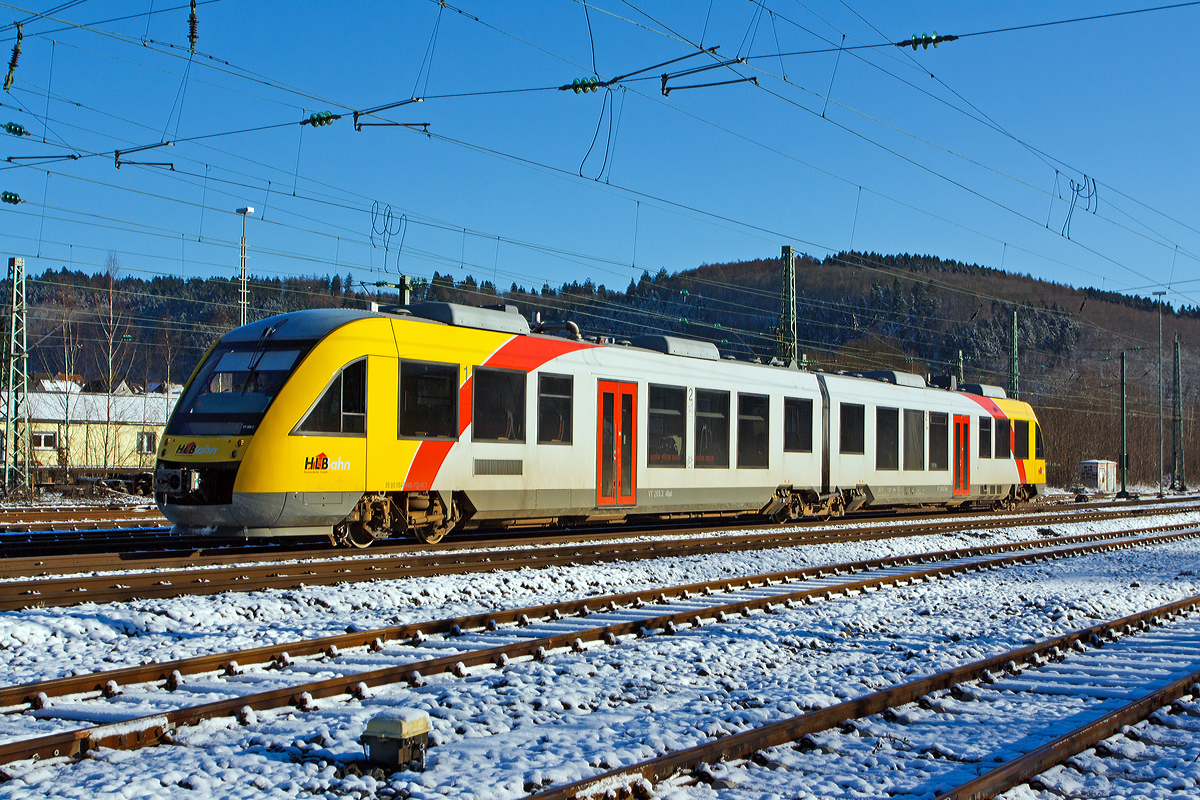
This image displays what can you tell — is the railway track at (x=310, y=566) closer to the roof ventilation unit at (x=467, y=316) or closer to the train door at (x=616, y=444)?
the train door at (x=616, y=444)

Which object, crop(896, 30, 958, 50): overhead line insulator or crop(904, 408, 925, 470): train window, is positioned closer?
crop(896, 30, 958, 50): overhead line insulator

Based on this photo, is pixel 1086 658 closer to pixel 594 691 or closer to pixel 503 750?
pixel 594 691

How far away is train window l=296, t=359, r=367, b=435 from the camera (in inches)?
500

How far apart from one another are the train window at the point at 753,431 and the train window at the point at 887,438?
4.24 meters

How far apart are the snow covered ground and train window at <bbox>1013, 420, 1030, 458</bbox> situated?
50.8 ft

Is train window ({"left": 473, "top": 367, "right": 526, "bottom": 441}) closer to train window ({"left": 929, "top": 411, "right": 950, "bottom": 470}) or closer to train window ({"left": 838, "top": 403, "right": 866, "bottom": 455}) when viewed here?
train window ({"left": 838, "top": 403, "right": 866, "bottom": 455})

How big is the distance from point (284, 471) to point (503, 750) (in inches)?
305

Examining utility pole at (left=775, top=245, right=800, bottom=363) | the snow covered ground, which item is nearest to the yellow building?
utility pole at (left=775, top=245, right=800, bottom=363)

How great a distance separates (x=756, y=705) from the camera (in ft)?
21.4

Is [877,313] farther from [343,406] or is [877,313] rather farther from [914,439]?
[343,406]

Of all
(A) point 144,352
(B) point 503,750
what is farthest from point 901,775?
(A) point 144,352

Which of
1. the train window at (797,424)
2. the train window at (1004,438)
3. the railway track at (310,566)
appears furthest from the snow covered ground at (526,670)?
the train window at (1004,438)

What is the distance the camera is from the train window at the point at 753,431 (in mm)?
19297

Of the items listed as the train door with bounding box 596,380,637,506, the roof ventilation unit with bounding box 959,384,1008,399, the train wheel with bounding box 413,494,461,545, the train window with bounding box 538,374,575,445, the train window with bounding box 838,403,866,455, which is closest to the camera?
the train wheel with bounding box 413,494,461,545
